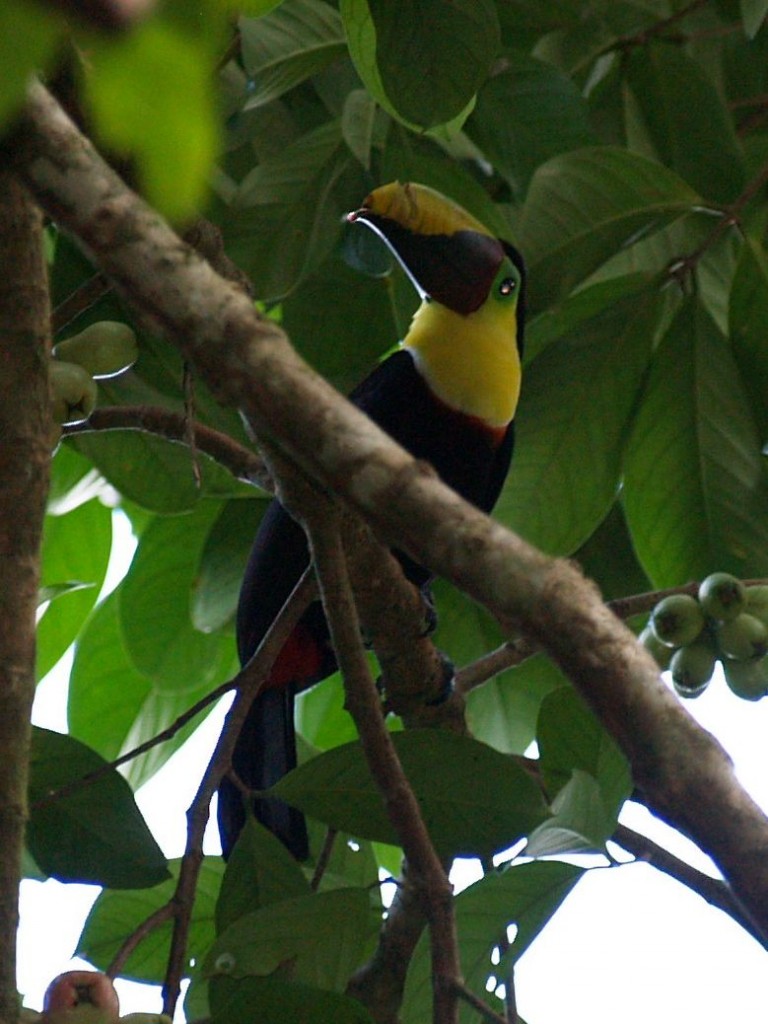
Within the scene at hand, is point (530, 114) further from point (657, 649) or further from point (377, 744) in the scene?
point (377, 744)

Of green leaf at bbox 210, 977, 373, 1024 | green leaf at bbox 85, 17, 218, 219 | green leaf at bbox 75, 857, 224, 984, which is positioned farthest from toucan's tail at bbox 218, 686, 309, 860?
green leaf at bbox 85, 17, 218, 219

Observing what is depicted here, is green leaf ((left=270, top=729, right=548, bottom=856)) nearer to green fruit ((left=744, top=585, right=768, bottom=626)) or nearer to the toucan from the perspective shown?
green fruit ((left=744, top=585, right=768, bottom=626))

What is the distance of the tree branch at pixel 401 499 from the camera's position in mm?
696

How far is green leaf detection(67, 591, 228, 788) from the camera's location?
2359 mm

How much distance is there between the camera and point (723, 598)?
1677 mm

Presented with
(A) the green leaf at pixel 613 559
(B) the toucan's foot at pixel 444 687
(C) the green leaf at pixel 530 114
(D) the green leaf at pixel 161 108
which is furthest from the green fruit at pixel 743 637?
(D) the green leaf at pixel 161 108

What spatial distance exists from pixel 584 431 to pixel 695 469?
169 millimetres

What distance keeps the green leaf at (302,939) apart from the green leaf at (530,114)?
1.13 m

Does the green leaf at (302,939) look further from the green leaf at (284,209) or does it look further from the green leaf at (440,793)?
the green leaf at (284,209)

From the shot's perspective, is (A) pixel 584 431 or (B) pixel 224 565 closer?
(A) pixel 584 431

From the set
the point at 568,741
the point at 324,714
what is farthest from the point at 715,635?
the point at 324,714

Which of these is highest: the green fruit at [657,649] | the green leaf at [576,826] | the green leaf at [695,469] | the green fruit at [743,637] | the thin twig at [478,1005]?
the green leaf at [695,469]

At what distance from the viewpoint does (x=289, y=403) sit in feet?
2.50

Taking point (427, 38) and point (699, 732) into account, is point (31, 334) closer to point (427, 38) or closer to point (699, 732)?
point (427, 38)
